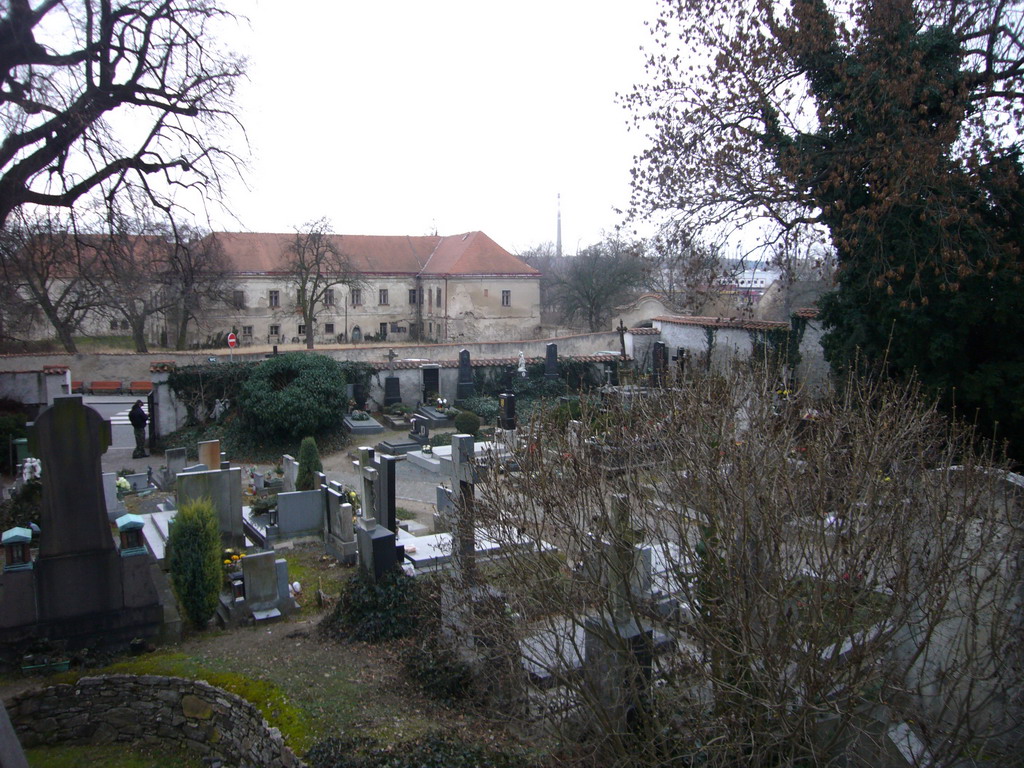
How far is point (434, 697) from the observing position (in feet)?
21.2

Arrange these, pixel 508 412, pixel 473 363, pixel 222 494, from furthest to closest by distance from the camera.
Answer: pixel 473 363, pixel 508 412, pixel 222 494

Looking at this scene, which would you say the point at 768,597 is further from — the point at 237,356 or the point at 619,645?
the point at 237,356

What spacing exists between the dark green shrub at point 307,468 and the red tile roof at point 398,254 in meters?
25.1

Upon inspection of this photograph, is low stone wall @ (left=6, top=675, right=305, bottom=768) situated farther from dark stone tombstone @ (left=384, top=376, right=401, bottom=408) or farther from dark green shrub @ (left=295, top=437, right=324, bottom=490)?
dark stone tombstone @ (left=384, top=376, right=401, bottom=408)

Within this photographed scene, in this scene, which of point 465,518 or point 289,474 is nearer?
point 465,518

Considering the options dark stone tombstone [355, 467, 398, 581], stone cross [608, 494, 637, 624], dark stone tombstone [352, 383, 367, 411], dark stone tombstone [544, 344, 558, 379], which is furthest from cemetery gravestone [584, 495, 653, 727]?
Answer: dark stone tombstone [544, 344, 558, 379]

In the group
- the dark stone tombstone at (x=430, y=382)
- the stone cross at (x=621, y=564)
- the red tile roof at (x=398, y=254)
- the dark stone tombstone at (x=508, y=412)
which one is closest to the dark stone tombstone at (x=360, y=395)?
the dark stone tombstone at (x=430, y=382)

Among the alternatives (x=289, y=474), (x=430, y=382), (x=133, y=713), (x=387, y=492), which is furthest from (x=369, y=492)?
(x=430, y=382)

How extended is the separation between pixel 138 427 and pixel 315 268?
19357 millimetres

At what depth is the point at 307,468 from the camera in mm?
12227

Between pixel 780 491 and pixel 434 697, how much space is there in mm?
3614

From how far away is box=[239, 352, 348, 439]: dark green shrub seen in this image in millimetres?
17500

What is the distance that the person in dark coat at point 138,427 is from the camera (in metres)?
17.2

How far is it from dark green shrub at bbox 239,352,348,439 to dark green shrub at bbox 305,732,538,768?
12617mm
